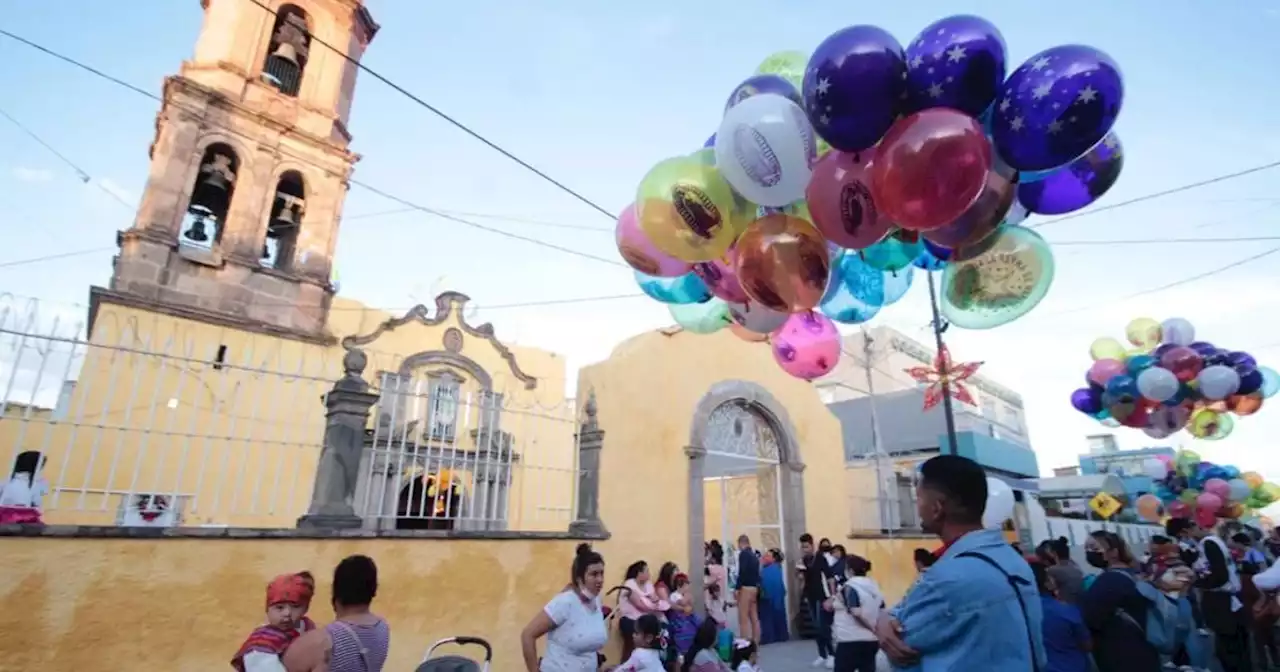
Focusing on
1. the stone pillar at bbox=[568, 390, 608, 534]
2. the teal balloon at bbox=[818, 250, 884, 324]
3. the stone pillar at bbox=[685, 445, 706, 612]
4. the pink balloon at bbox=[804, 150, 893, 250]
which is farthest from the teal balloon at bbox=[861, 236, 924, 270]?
the stone pillar at bbox=[685, 445, 706, 612]

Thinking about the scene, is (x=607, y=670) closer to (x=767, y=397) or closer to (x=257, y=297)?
(x=767, y=397)

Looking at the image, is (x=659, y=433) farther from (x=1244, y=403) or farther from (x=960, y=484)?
(x=1244, y=403)

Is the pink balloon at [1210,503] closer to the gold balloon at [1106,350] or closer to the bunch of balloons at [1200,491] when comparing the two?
the bunch of balloons at [1200,491]

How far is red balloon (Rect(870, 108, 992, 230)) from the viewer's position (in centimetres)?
299

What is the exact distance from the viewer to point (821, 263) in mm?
3928

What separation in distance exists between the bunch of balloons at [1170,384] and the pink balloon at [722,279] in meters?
6.99

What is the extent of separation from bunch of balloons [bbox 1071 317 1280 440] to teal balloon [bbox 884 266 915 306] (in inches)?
216

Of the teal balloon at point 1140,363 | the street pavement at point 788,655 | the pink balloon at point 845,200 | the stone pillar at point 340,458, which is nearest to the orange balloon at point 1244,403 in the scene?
the teal balloon at point 1140,363

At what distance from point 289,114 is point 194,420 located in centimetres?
1216

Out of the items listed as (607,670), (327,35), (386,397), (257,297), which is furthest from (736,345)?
(327,35)

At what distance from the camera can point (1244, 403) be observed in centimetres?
867

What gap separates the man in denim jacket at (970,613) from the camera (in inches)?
71.1

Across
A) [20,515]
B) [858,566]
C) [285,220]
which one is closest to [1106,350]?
[858,566]

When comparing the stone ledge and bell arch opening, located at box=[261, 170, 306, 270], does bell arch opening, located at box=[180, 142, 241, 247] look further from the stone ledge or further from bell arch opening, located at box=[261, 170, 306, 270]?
the stone ledge
